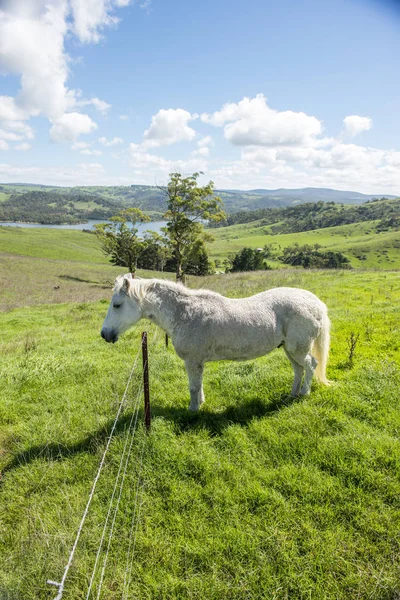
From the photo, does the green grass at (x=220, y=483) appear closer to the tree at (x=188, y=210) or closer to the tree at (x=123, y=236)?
the tree at (x=188, y=210)

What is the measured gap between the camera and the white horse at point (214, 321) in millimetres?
5145

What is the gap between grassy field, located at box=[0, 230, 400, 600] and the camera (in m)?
2.98

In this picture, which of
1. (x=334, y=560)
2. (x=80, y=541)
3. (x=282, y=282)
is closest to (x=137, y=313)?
(x=80, y=541)

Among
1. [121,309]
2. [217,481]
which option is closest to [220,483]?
[217,481]

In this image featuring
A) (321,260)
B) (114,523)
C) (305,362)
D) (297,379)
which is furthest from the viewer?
(321,260)

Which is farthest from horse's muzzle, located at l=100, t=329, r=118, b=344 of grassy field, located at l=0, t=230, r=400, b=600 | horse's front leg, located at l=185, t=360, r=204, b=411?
grassy field, located at l=0, t=230, r=400, b=600

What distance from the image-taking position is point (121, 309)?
16.6 feet

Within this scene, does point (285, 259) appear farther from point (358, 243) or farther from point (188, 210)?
point (188, 210)

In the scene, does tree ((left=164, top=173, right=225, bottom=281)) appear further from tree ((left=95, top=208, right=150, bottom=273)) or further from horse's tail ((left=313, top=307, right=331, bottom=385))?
horse's tail ((left=313, top=307, right=331, bottom=385))

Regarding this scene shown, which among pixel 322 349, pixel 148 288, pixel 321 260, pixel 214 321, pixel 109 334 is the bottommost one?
pixel 321 260

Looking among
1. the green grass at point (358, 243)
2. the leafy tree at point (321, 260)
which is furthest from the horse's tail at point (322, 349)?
the green grass at point (358, 243)

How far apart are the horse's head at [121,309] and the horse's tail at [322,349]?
357 cm

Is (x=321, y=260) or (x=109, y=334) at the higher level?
(x=109, y=334)

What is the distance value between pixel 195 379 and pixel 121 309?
1847 mm
